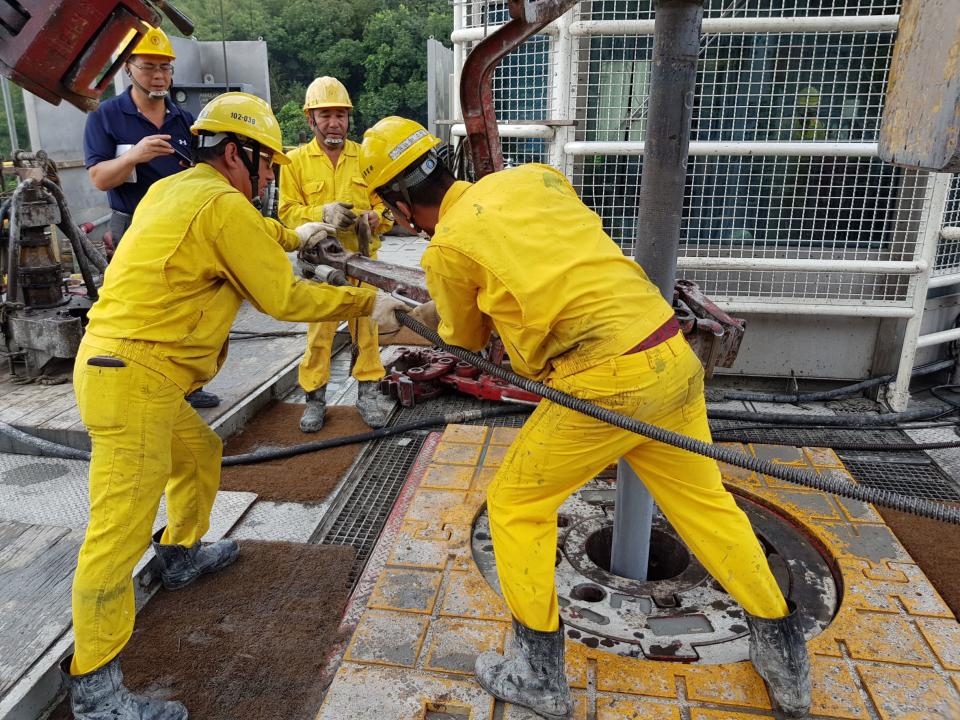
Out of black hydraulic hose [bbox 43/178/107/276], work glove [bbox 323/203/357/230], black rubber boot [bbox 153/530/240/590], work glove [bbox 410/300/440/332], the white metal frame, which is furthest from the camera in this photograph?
black hydraulic hose [bbox 43/178/107/276]

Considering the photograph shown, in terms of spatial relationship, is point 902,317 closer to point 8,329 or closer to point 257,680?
point 257,680

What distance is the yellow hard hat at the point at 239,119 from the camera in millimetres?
2648

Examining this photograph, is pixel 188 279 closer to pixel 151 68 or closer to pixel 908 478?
pixel 151 68

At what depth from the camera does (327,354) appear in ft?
15.6

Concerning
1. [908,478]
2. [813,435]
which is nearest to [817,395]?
[813,435]

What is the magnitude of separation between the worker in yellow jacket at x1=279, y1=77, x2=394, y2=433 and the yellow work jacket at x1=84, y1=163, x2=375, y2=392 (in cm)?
203

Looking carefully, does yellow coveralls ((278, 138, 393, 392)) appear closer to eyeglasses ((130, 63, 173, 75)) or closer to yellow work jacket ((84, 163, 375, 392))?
eyeglasses ((130, 63, 173, 75))

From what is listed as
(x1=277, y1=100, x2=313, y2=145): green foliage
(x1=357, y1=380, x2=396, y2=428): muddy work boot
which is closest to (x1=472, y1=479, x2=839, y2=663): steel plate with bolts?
(x1=357, y1=380, x2=396, y2=428): muddy work boot

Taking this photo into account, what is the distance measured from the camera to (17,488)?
391 centimetres

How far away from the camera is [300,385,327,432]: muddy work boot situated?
15.3 feet

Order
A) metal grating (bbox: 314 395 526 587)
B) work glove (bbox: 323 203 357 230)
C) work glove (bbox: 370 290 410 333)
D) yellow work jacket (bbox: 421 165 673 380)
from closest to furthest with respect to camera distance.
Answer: yellow work jacket (bbox: 421 165 673 380), work glove (bbox: 370 290 410 333), metal grating (bbox: 314 395 526 587), work glove (bbox: 323 203 357 230)

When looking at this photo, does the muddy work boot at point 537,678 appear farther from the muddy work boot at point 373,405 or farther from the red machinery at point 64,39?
the muddy work boot at point 373,405

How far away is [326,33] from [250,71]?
86.7 ft

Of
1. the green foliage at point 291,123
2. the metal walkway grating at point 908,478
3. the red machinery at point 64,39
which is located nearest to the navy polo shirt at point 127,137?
the red machinery at point 64,39
